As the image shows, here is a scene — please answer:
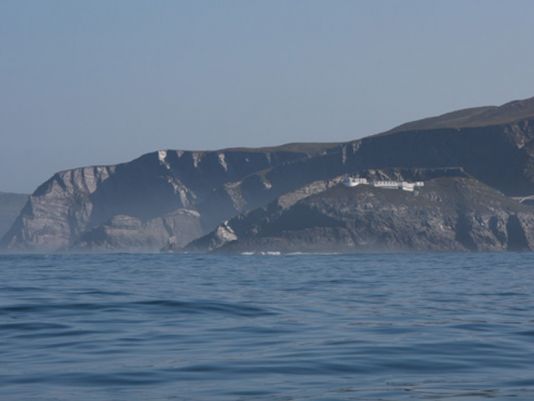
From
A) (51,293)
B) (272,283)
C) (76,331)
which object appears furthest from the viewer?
(272,283)

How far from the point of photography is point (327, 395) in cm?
1934

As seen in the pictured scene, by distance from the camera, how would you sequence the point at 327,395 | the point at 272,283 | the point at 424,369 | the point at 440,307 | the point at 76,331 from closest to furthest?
1. the point at 327,395
2. the point at 424,369
3. the point at 76,331
4. the point at 440,307
5. the point at 272,283

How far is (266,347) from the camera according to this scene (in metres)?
25.8

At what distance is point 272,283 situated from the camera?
57.0 metres

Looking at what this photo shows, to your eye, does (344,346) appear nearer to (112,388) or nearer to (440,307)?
(112,388)

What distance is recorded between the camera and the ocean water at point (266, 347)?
2012 cm

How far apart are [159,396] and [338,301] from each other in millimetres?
22375

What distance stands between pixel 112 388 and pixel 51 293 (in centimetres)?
2713

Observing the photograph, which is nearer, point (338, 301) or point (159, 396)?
point (159, 396)

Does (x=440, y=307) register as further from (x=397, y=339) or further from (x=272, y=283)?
(x=272, y=283)

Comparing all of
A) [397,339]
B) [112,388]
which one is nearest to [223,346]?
[397,339]

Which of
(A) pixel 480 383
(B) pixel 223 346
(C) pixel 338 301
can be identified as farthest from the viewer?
(C) pixel 338 301

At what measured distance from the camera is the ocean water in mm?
20125

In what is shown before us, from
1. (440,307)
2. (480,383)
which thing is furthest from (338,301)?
(480,383)
